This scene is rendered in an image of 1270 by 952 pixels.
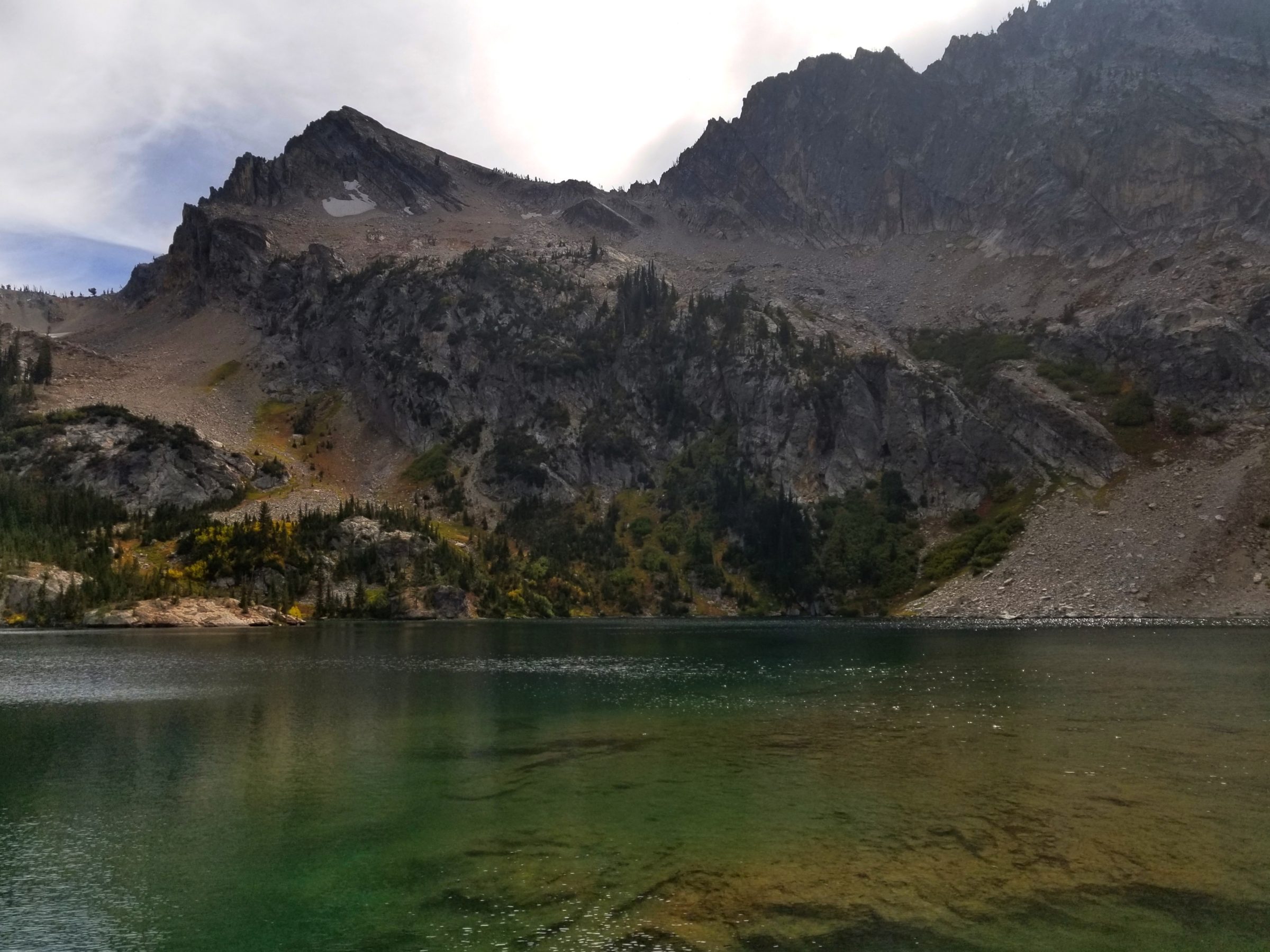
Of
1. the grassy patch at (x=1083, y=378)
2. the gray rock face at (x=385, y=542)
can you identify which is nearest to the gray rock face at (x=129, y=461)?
the gray rock face at (x=385, y=542)

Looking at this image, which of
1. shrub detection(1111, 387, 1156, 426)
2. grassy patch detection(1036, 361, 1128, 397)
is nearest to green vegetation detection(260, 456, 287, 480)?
grassy patch detection(1036, 361, 1128, 397)

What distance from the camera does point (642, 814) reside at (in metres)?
26.4

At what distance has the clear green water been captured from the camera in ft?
59.1

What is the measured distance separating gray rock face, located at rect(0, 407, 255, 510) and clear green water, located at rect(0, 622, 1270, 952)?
127 m

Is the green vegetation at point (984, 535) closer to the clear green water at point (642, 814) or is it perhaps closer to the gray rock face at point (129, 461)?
the clear green water at point (642, 814)

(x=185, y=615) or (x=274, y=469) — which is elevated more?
(x=274, y=469)

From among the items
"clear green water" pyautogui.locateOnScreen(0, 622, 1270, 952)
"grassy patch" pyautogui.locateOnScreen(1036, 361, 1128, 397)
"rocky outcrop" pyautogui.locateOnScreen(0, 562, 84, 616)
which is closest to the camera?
"clear green water" pyautogui.locateOnScreen(0, 622, 1270, 952)

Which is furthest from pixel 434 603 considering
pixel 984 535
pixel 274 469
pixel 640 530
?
pixel 984 535

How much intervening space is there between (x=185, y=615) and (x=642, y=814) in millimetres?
120011

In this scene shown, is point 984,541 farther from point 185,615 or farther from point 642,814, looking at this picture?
point 642,814

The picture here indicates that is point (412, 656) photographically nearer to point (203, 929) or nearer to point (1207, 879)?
point (203, 929)

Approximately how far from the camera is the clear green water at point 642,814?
709 inches

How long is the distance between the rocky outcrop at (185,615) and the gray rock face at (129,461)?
157ft

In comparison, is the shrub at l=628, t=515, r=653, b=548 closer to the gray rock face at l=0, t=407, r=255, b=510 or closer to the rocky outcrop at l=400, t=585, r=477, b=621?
the rocky outcrop at l=400, t=585, r=477, b=621
